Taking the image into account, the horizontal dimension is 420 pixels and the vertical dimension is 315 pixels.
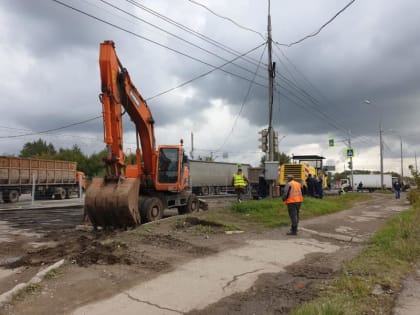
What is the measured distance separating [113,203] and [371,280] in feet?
23.0

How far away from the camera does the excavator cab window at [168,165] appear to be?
14875mm

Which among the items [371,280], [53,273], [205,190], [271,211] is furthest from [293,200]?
[205,190]

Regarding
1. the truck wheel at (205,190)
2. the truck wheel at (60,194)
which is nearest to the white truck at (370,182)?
→ the truck wheel at (205,190)

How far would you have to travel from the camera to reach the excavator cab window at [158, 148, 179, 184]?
1488cm

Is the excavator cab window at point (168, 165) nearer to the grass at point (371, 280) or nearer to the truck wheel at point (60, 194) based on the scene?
the grass at point (371, 280)

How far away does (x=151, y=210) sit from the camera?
13305 mm

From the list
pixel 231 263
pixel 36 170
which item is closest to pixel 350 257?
pixel 231 263

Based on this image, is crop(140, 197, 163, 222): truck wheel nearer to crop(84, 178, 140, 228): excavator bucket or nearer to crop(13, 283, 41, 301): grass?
crop(84, 178, 140, 228): excavator bucket

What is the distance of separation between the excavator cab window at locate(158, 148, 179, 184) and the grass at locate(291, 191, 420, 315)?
7206mm

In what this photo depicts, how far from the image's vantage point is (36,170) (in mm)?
29531

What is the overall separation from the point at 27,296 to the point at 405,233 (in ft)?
29.3

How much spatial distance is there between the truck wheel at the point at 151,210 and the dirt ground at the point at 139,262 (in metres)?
1.36

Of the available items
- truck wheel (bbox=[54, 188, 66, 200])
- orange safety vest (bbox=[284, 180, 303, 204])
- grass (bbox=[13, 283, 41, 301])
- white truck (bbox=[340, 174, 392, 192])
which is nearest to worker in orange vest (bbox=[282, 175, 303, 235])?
orange safety vest (bbox=[284, 180, 303, 204])

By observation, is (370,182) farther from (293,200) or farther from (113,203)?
(113,203)
